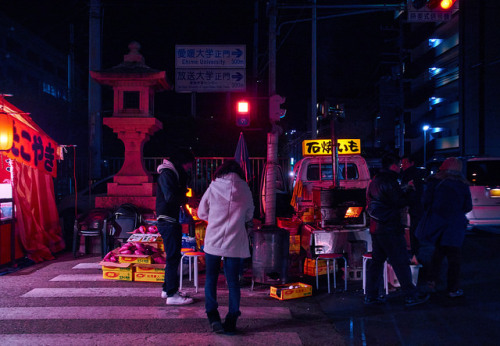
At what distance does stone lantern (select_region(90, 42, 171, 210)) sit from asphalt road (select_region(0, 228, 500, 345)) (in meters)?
3.80

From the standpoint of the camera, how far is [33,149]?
8.97 m

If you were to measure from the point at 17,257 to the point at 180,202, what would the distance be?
5.02m

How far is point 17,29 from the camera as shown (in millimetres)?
34250

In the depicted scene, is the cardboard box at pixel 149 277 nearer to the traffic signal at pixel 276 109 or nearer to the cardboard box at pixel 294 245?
the cardboard box at pixel 294 245

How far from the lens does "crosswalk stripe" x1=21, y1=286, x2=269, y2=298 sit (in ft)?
20.6

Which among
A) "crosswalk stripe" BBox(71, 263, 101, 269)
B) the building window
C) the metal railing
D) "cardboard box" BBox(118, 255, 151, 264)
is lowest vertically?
"crosswalk stripe" BBox(71, 263, 101, 269)

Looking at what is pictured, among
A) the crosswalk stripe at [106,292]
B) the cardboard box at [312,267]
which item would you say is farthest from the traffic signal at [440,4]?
the crosswalk stripe at [106,292]

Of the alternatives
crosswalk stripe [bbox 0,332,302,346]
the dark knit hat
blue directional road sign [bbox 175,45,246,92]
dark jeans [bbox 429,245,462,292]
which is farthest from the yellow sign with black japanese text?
blue directional road sign [bbox 175,45,246,92]

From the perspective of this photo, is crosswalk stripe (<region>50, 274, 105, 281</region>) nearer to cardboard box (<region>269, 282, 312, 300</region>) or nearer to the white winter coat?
cardboard box (<region>269, 282, 312, 300</region>)

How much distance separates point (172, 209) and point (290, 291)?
2.27 meters

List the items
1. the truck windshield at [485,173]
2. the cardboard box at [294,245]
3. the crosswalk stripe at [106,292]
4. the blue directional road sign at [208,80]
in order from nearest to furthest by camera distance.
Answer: the crosswalk stripe at [106,292], the cardboard box at [294,245], the truck windshield at [485,173], the blue directional road sign at [208,80]

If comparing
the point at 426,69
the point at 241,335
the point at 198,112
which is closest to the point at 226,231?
the point at 241,335

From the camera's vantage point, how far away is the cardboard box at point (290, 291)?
615 centimetres

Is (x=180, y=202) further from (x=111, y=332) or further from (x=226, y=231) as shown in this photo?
(x=111, y=332)
